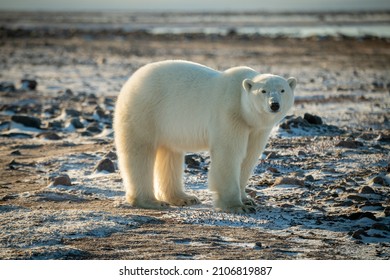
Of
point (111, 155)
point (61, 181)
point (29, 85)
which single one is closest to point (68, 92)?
point (29, 85)

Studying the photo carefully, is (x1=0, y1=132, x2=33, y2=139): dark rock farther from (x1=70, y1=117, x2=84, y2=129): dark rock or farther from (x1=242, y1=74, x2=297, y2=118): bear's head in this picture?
(x1=242, y1=74, x2=297, y2=118): bear's head

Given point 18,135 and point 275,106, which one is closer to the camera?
point 275,106

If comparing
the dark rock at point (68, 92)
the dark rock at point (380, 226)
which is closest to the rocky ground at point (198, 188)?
the dark rock at point (380, 226)

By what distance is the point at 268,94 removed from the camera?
21.7 ft

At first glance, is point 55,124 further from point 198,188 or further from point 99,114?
point 198,188

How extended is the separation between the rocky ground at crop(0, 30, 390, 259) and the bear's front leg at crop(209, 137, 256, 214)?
0.15 meters

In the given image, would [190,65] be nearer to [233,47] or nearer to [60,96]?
[60,96]

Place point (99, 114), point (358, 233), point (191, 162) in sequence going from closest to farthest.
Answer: point (358, 233), point (191, 162), point (99, 114)

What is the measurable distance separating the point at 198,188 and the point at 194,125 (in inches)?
51.8

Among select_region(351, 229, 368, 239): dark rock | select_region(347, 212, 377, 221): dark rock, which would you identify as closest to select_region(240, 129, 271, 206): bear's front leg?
select_region(347, 212, 377, 221): dark rock

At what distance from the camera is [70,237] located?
234 inches

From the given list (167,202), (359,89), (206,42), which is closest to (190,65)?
(167,202)

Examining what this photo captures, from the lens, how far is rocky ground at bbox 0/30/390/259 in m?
5.81

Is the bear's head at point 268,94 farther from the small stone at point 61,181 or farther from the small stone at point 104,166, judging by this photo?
the small stone at point 104,166
